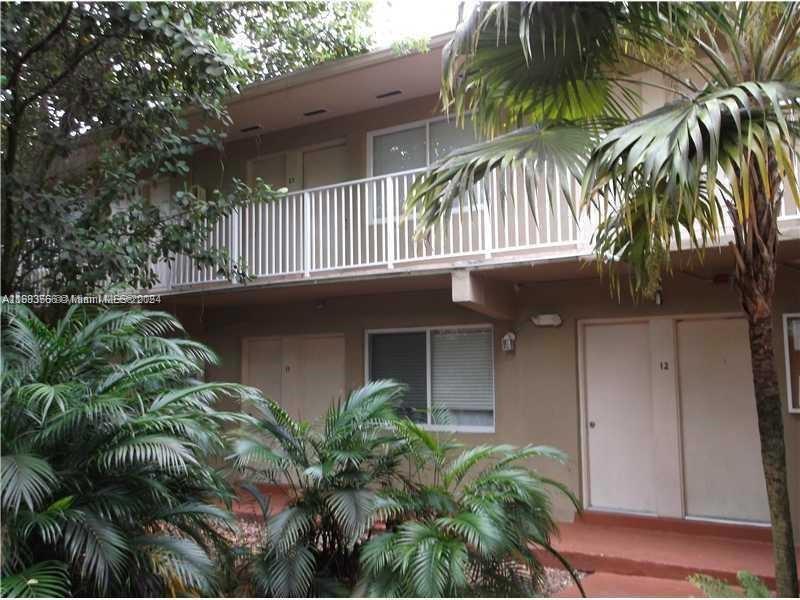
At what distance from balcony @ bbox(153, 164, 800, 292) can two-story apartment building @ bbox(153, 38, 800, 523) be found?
0.03 m

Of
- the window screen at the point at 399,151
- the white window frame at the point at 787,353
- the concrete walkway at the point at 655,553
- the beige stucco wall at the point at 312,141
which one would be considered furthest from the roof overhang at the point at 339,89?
the concrete walkway at the point at 655,553

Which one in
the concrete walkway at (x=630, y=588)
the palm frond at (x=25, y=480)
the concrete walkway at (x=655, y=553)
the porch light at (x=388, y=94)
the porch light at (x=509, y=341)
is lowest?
the concrete walkway at (x=630, y=588)

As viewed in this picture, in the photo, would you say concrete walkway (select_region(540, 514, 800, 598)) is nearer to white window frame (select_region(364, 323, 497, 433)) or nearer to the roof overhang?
white window frame (select_region(364, 323, 497, 433))

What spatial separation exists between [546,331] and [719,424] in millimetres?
2188

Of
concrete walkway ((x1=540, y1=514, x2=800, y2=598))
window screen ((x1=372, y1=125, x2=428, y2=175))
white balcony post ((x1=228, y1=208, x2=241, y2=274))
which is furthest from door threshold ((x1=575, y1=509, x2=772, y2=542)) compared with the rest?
white balcony post ((x1=228, y1=208, x2=241, y2=274))

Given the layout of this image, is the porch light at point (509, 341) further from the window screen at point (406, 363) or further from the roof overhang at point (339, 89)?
the roof overhang at point (339, 89)

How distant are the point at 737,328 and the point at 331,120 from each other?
6.49 m

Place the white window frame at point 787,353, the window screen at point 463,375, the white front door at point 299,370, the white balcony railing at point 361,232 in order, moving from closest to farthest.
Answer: the white window frame at point 787,353 < the white balcony railing at point 361,232 < the window screen at point 463,375 < the white front door at point 299,370

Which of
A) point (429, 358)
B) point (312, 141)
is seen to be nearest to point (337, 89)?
point (312, 141)

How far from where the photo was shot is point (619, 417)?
7.84 m

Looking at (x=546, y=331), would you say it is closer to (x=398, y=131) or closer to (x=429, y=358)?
(x=429, y=358)

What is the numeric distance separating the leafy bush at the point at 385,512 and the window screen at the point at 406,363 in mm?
3490

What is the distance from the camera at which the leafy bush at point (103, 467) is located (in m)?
4.05

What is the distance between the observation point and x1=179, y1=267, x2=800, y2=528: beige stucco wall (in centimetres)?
731
